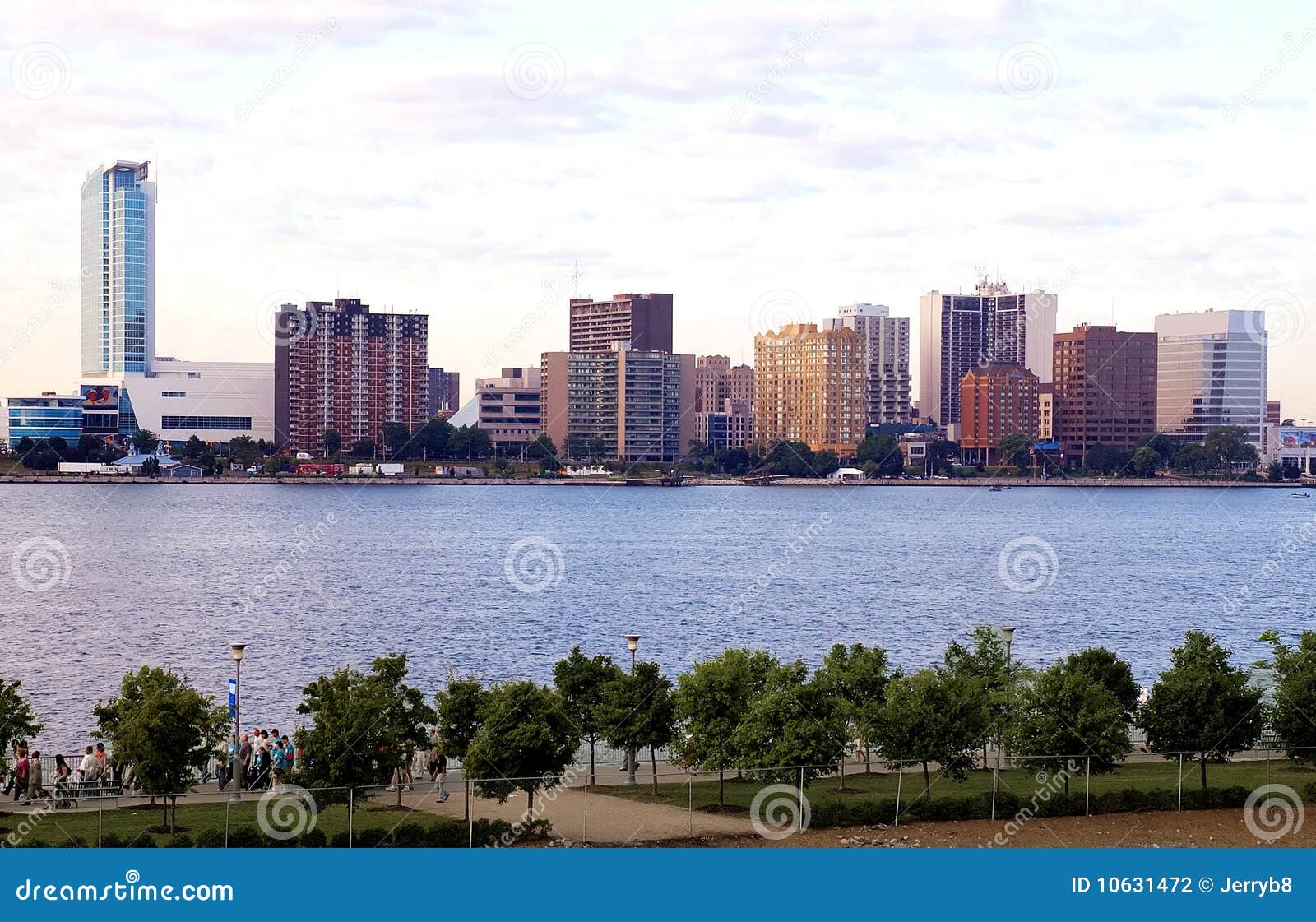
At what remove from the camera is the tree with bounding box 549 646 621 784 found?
29.3 metres

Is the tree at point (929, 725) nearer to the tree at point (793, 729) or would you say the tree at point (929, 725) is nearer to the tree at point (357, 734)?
the tree at point (793, 729)

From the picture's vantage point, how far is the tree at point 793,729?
26.4 metres

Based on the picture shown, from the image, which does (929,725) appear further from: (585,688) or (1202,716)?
(585,688)

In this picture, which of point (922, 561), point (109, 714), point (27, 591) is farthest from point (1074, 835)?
point (922, 561)

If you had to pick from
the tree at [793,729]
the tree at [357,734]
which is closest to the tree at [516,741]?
the tree at [357,734]

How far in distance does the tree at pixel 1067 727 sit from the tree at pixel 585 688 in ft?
25.5

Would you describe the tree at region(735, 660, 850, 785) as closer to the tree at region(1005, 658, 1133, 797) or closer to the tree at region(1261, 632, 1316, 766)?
the tree at region(1005, 658, 1133, 797)

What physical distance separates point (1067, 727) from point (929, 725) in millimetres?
2409

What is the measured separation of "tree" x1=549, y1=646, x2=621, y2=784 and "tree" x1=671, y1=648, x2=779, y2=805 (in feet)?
5.16

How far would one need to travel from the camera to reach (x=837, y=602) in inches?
3169

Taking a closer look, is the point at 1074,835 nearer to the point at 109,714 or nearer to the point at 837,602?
the point at 109,714

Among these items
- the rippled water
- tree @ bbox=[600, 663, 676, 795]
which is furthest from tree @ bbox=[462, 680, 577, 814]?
the rippled water

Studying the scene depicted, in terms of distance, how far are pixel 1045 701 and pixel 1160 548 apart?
4113 inches

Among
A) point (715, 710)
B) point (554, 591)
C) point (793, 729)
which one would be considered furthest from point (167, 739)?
point (554, 591)
